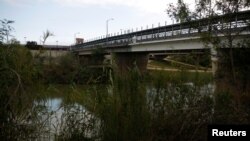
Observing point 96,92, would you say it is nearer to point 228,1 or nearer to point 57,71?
point 57,71

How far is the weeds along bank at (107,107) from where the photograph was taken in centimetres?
607

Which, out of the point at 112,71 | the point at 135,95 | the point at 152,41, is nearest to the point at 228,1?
the point at 112,71

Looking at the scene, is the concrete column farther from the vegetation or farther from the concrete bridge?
the vegetation

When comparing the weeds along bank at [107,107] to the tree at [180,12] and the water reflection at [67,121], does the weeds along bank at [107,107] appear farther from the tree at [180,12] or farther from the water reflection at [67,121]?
the tree at [180,12]

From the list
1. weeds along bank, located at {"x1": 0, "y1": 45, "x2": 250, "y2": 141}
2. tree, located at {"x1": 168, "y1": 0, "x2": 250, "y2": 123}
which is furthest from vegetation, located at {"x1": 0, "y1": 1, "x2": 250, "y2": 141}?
tree, located at {"x1": 168, "y1": 0, "x2": 250, "y2": 123}

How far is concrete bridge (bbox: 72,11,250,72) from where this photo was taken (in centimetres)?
1155

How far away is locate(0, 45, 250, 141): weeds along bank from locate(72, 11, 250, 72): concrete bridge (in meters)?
1.02

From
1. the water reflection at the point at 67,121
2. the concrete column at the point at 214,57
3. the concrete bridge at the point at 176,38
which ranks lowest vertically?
the water reflection at the point at 67,121

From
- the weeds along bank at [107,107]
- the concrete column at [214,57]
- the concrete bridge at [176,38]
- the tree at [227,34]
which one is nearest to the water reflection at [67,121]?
the weeds along bank at [107,107]

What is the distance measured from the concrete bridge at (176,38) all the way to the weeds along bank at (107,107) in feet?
3.34

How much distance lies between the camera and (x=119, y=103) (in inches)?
252

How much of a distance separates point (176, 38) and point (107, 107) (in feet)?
97.9

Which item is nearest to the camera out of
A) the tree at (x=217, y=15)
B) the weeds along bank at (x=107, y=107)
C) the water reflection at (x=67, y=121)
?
the weeds along bank at (x=107, y=107)

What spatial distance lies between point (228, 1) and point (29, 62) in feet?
23.0
